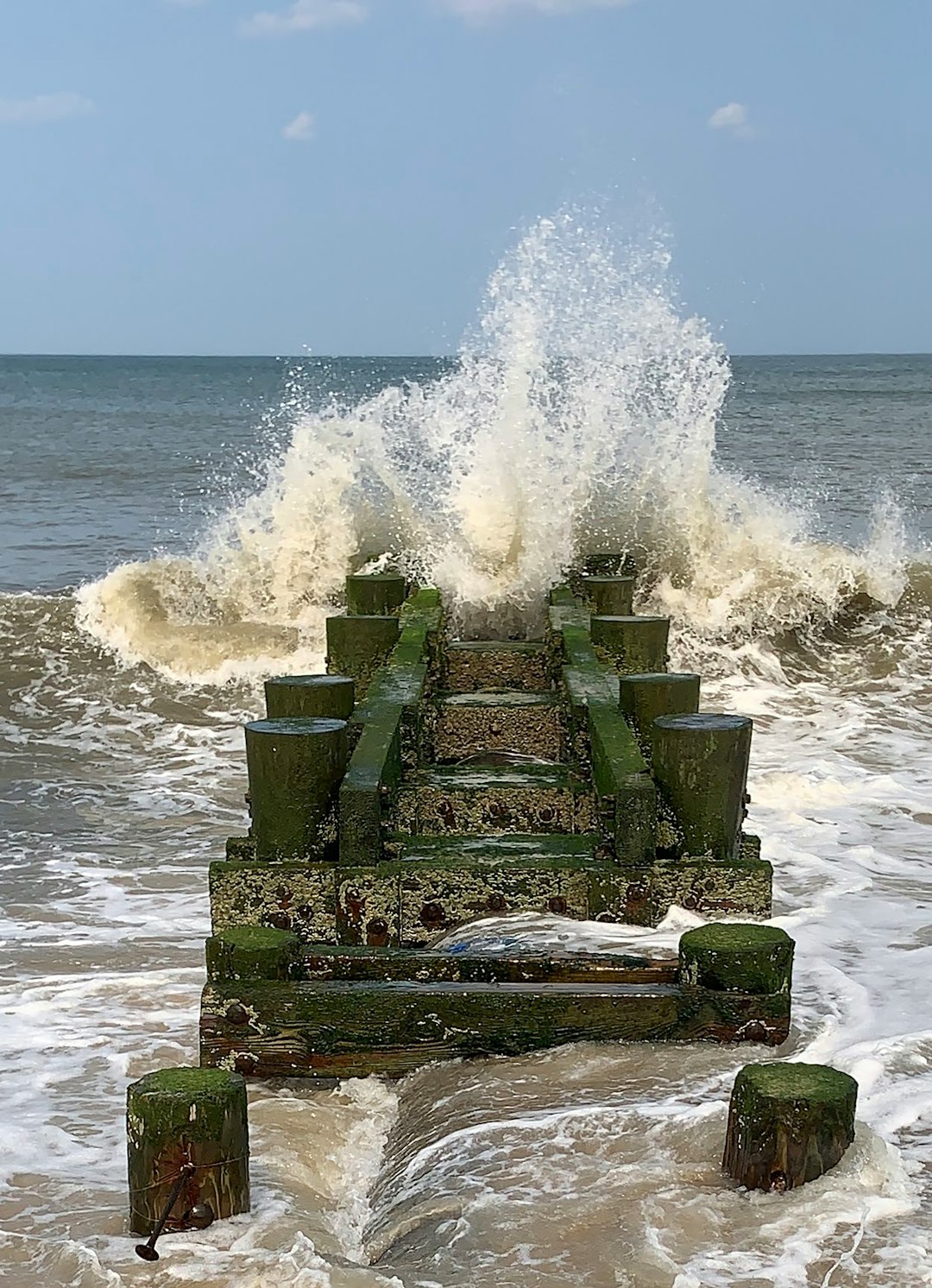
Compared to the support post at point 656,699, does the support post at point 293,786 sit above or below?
below

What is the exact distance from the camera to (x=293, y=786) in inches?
198

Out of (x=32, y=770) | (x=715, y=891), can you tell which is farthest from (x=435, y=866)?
(x=32, y=770)

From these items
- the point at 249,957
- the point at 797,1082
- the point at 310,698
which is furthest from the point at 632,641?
the point at 797,1082

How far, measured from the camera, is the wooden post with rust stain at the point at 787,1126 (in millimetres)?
3092

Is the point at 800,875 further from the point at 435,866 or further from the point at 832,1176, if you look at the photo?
the point at 832,1176

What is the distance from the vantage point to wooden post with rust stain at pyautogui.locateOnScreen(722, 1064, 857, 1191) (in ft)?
10.1

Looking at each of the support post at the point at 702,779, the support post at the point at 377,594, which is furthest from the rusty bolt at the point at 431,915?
the support post at the point at 377,594

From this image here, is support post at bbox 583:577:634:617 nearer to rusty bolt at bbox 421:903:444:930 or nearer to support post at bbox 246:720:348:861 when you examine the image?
support post at bbox 246:720:348:861

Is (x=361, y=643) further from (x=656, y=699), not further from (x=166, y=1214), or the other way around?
(x=166, y=1214)

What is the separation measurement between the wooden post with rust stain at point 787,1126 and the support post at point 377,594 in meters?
5.97

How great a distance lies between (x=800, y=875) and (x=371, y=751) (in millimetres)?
1886

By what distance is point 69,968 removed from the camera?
17.4 feet

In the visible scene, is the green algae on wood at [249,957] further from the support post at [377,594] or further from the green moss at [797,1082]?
the support post at [377,594]

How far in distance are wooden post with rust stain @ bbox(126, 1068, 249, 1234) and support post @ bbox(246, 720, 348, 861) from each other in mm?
1900
